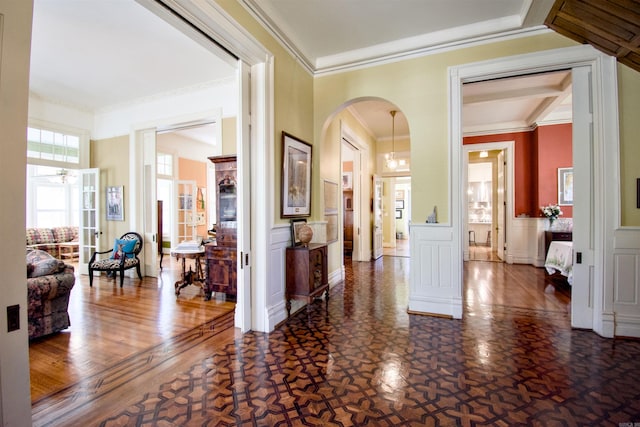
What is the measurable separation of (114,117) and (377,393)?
6948 mm

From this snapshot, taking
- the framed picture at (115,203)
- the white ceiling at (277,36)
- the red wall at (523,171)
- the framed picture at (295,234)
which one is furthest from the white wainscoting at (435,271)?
the framed picture at (115,203)

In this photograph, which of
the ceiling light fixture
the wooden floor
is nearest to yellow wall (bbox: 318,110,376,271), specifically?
the ceiling light fixture

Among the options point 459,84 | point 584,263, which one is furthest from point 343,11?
point 584,263

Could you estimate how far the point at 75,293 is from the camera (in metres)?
4.61

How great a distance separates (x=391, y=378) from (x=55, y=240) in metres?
9.62

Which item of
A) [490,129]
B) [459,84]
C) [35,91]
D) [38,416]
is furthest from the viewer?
[490,129]

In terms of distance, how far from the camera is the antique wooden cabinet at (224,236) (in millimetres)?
4133

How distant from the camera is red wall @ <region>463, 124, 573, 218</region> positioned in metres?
6.34

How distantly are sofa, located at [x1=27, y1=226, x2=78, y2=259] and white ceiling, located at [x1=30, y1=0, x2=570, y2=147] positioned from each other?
4.21 metres

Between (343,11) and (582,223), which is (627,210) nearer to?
(582,223)

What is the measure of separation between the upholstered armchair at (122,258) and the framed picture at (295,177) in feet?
11.6

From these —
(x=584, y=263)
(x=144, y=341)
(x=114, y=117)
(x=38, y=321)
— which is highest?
(x=114, y=117)

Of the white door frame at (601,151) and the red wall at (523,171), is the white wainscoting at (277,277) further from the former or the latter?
the red wall at (523,171)

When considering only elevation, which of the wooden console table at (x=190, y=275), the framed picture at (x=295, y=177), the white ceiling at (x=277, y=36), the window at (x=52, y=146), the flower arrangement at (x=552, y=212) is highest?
the white ceiling at (x=277, y=36)
